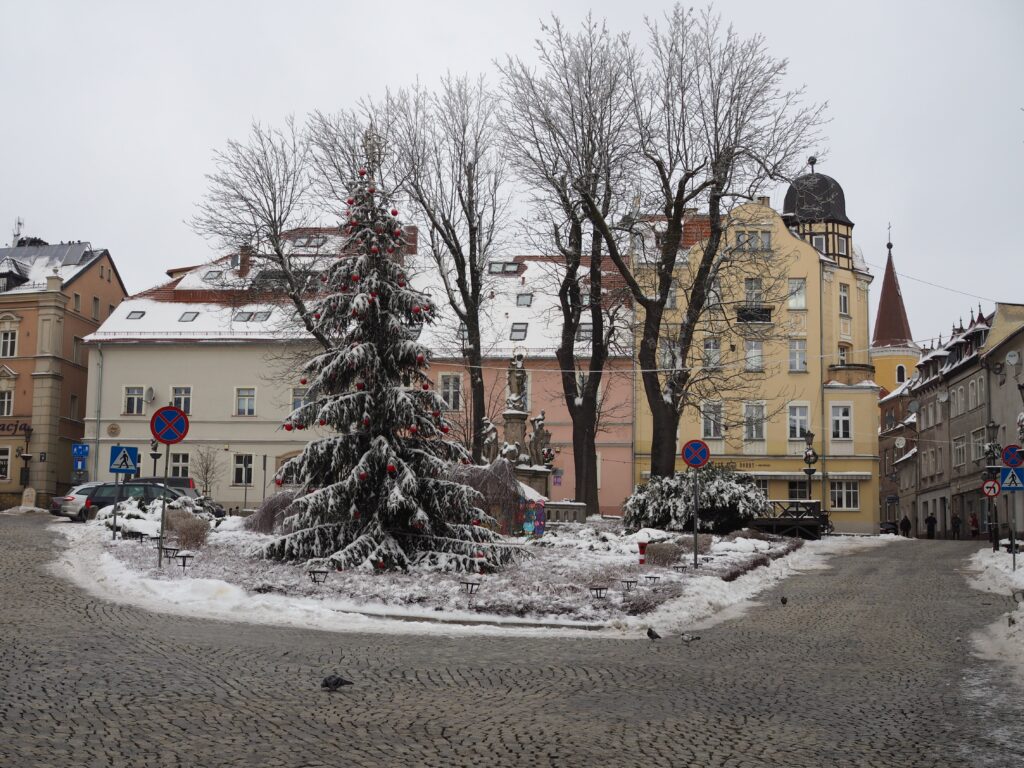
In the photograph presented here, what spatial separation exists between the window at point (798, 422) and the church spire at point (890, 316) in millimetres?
56786

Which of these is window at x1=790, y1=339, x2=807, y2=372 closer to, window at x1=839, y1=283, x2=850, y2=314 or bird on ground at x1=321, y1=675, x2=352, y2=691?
window at x1=839, y1=283, x2=850, y2=314

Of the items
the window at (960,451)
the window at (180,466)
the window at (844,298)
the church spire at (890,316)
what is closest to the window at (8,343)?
the window at (180,466)

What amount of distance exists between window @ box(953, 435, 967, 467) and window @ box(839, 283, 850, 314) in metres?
8.94

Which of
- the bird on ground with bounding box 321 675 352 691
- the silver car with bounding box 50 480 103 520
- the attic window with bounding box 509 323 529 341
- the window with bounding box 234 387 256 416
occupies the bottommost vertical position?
the bird on ground with bounding box 321 675 352 691

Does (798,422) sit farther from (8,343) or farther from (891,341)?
(891,341)

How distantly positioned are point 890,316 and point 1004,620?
102 m

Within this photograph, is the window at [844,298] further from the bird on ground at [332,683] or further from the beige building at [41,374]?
the bird on ground at [332,683]

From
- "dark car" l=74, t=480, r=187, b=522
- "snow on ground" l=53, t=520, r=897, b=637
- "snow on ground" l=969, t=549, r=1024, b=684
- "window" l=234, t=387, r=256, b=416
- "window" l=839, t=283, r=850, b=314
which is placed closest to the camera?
"snow on ground" l=969, t=549, r=1024, b=684

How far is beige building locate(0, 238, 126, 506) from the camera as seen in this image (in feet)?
194

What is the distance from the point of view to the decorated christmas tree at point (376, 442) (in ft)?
62.5

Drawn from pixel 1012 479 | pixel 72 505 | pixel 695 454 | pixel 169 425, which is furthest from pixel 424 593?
pixel 72 505

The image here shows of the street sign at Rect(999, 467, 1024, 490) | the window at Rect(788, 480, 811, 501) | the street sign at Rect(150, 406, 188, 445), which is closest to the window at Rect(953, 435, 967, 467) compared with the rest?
the window at Rect(788, 480, 811, 501)

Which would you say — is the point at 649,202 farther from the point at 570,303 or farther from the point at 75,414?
the point at 75,414

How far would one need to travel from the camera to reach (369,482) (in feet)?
63.5
